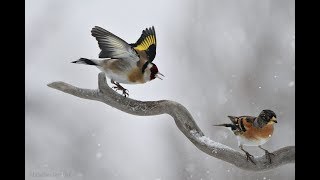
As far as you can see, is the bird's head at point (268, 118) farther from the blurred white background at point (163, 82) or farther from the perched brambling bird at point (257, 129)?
the blurred white background at point (163, 82)

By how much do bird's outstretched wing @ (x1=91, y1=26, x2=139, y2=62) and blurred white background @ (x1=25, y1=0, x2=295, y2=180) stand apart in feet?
0.74

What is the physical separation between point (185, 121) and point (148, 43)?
0.41 metres

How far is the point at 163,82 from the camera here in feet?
8.70

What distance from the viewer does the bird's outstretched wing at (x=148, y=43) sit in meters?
2.51

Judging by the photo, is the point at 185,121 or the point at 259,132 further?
the point at 185,121

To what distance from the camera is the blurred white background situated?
266cm

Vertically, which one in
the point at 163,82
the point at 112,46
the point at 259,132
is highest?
the point at 112,46

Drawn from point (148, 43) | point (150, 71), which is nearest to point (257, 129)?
point (150, 71)

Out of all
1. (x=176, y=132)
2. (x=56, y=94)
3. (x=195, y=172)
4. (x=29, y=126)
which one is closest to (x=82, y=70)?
(x=56, y=94)

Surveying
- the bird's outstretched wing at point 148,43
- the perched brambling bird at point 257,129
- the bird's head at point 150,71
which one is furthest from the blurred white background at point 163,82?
the perched brambling bird at point 257,129

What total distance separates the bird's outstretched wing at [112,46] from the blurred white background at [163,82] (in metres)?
0.23

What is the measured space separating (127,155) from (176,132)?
29 cm

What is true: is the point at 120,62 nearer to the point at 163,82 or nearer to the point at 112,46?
the point at 112,46

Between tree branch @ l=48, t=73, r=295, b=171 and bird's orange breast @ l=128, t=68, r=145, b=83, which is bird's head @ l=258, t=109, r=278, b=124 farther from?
bird's orange breast @ l=128, t=68, r=145, b=83
